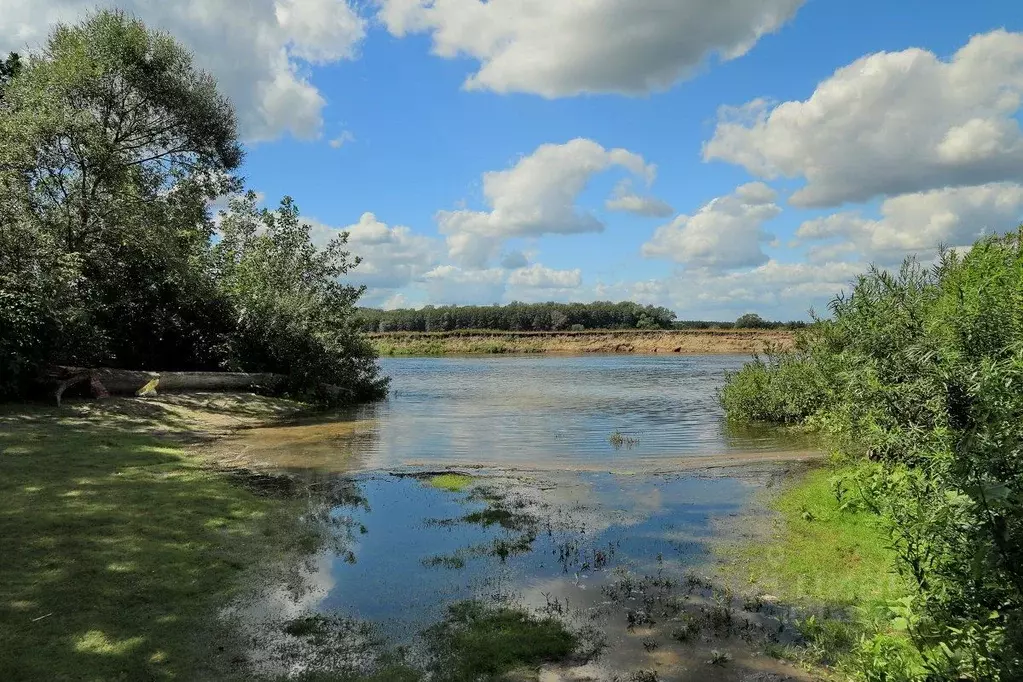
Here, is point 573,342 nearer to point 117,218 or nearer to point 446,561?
point 117,218

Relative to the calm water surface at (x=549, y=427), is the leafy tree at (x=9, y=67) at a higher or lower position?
higher

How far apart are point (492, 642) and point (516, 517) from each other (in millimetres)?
4186

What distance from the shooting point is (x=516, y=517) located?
31.5ft

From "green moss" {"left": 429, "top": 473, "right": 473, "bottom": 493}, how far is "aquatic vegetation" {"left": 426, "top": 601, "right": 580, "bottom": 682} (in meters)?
5.45

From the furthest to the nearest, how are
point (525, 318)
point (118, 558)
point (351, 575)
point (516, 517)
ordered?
point (525, 318)
point (516, 517)
point (351, 575)
point (118, 558)

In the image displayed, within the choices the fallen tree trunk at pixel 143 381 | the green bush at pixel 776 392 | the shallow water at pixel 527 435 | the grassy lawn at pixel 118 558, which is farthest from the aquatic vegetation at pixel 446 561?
the fallen tree trunk at pixel 143 381

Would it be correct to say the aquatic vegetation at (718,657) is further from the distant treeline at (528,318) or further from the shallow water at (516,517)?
the distant treeline at (528,318)

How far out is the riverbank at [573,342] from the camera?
9669 centimetres

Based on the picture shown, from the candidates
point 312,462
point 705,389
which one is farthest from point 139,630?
point 705,389

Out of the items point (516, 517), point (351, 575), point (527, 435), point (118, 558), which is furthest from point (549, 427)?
point (118, 558)

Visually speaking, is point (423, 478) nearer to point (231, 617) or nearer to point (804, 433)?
point (231, 617)

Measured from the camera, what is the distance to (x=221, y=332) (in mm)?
24281

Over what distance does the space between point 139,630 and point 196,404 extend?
14.9 metres

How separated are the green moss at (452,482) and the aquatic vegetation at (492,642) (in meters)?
5.45
